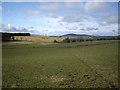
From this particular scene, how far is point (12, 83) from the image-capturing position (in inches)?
465

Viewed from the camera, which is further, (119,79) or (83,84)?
(119,79)

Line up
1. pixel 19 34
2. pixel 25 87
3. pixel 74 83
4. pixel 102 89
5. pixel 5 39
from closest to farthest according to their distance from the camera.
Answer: pixel 102 89 → pixel 25 87 → pixel 74 83 → pixel 5 39 → pixel 19 34

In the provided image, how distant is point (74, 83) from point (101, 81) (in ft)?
9.41

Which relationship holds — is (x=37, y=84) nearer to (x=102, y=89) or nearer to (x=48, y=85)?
(x=48, y=85)

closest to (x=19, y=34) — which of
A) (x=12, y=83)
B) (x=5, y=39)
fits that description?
(x=5, y=39)

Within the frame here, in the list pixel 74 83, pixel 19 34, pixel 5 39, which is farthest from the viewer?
pixel 19 34

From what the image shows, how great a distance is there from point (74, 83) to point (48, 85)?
2.58 m

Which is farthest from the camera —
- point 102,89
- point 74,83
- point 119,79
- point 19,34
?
point 19,34

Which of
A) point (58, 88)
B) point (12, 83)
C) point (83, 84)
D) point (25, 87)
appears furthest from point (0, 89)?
point (83, 84)

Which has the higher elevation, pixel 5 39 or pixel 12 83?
pixel 5 39

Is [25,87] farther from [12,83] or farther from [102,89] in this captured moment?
[102,89]

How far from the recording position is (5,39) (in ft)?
364

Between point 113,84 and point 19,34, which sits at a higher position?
point 19,34

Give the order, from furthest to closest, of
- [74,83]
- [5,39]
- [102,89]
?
1. [5,39]
2. [74,83]
3. [102,89]
